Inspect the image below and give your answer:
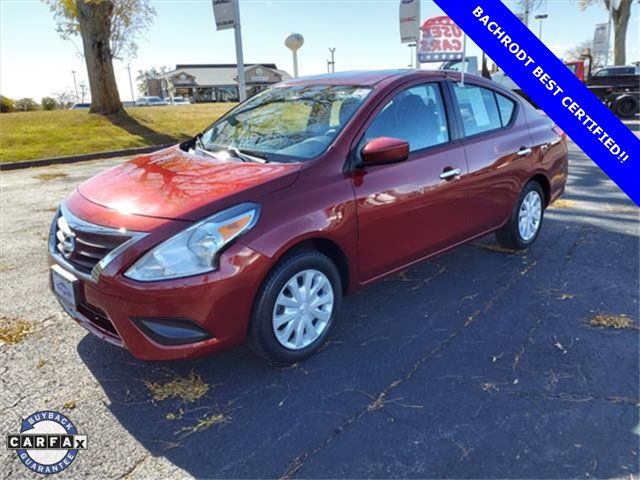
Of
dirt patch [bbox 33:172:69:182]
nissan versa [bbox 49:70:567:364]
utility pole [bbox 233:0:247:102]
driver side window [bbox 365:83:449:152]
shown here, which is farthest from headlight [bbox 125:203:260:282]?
utility pole [bbox 233:0:247:102]

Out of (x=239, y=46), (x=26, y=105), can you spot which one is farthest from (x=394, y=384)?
(x=26, y=105)

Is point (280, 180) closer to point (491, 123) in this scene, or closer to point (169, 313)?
point (169, 313)

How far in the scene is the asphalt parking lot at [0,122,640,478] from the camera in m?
2.28

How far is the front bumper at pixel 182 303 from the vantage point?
2.53m

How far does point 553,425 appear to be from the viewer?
8.09 ft

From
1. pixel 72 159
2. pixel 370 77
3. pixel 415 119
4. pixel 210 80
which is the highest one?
pixel 210 80

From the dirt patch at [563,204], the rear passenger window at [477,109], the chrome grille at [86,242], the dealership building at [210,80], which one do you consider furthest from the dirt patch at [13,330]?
the dealership building at [210,80]

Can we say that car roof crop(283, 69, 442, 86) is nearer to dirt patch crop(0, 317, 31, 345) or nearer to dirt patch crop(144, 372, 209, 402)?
dirt patch crop(144, 372, 209, 402)

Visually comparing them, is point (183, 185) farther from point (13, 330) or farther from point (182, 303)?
point (13, 330)

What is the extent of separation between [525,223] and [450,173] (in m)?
1.46

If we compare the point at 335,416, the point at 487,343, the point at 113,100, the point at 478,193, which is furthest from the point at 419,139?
the point at 113,100

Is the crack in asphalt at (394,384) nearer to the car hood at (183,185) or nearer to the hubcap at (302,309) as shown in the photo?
the hubcap at (302,309)

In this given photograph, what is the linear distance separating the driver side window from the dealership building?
76409 millimetres

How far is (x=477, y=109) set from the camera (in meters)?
4.23
